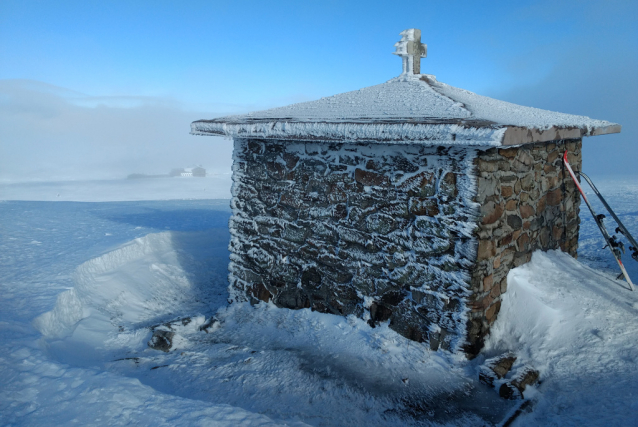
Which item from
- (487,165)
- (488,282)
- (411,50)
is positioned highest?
(411,50)

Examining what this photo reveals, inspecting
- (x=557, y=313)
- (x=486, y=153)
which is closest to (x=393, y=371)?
(x=557, y=313)

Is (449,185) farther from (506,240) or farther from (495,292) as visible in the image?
(495,292)

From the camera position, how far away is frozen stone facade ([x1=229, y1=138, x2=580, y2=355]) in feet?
10.7

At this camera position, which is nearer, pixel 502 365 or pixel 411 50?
pixel 502 365

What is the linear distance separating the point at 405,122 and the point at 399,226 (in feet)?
3.16

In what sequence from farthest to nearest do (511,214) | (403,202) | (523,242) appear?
1. (523,242)
2. (511,214)
3. (403,202)

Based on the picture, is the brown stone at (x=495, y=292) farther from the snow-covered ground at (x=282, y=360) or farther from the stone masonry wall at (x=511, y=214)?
the snow-covered ground at (x=282, y=360)

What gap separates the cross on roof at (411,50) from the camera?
4.83 m

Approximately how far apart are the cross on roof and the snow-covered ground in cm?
264

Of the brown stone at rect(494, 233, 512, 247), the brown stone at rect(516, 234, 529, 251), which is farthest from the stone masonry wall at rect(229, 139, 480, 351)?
the brown stone at rect(516, 234, 529, 251)

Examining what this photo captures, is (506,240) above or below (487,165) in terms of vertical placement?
below

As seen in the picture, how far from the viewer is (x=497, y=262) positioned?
138 inches

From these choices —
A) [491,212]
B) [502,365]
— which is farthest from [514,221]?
[502,365]

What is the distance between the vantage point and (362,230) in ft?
12.4
